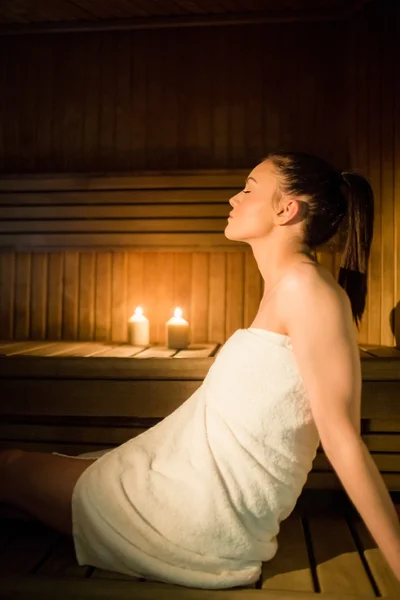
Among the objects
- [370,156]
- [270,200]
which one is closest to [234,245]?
[370,156]

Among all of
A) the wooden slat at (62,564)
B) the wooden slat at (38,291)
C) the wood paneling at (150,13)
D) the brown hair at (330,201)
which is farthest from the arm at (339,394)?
the wood paneling at (150,13)

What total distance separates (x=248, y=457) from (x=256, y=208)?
73 cm

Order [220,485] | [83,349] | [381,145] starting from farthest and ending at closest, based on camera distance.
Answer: [381,145], [83,349], [220,485]

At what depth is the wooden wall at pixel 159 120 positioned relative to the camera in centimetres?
326

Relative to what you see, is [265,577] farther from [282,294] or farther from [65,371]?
[65,371]

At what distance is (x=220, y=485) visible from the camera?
4.77 ft

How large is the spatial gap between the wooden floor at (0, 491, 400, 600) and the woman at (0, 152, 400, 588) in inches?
2.1

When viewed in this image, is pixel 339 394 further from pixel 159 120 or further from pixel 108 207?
pixel 159 120

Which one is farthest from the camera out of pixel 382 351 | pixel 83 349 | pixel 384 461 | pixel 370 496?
pixel 83 349

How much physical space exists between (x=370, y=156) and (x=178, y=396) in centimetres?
178

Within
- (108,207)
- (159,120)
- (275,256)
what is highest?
(159,120)

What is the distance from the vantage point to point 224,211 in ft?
10.5

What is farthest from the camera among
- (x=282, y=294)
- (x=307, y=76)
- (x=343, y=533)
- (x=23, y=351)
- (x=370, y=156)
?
(x=307, y=76)

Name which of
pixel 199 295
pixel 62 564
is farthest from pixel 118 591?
pixel 199 295
